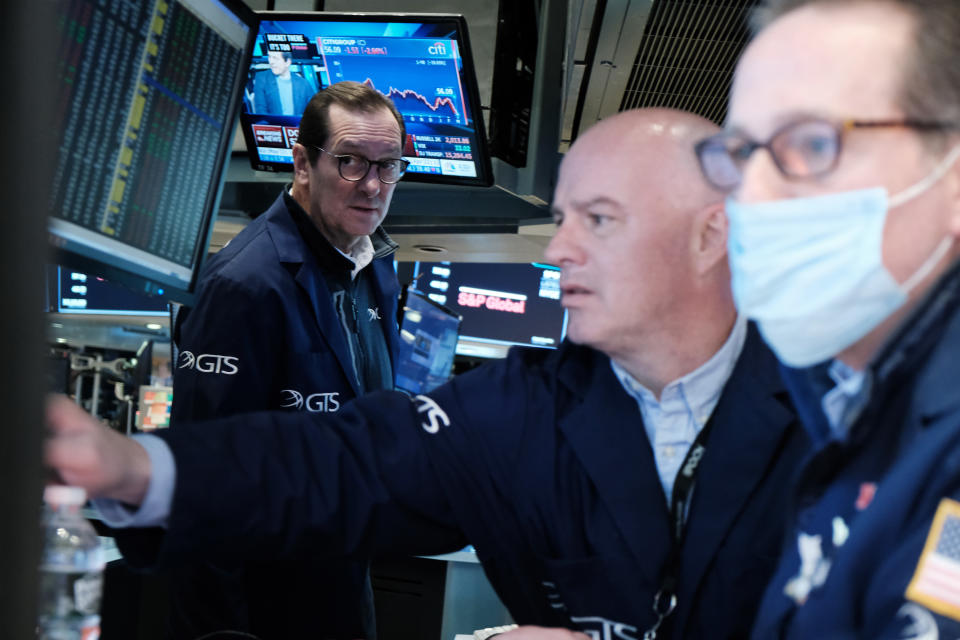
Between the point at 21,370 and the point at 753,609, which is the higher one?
the point at 21,370

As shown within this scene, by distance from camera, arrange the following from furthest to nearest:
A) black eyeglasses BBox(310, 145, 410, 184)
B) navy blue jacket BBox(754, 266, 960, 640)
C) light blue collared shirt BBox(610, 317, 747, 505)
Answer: black eyeglasses BBox(310, 145, 410, 184) → light blue collared shirt BBox(610, 317, 747, 505) → navy blue jacket BBox(754, 266, 960, 640)

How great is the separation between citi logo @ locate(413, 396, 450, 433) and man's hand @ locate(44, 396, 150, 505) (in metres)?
0.48

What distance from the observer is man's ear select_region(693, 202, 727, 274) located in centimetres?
157

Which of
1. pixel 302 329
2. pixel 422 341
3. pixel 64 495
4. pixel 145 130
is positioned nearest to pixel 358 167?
pixel 302 329

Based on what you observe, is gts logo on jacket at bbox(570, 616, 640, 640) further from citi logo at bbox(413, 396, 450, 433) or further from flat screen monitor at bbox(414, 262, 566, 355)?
flat screen monitor at bbox(414, 262, 566, 355)

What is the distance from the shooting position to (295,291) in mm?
2158

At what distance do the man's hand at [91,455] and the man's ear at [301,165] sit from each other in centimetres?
148

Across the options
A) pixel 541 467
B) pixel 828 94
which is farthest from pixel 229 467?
pixel 828 94

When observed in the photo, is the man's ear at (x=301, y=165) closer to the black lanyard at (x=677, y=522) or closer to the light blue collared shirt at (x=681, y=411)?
the light blue collared shirt at (x=681, y=411)

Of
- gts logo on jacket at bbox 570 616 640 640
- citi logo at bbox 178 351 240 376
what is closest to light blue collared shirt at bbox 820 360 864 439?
gts logo on jacket at bbox 570 616 640 640

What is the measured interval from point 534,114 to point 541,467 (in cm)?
276

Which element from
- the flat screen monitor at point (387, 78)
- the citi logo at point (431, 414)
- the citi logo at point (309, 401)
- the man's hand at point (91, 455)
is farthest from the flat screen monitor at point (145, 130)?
the flat screen monitor at point (387, 78)

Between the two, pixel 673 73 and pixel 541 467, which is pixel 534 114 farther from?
pixel 541 467

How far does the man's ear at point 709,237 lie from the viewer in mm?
1568
